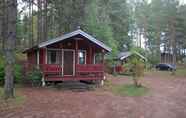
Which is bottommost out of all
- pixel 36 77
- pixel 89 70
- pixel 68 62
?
pixel 36 77

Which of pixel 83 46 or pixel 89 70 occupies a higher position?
pixel 83 46

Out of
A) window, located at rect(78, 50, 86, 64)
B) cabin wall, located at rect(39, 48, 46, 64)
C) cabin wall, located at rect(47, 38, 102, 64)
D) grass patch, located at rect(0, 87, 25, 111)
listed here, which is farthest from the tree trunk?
window, located at rect(78, 50, 86, 64)

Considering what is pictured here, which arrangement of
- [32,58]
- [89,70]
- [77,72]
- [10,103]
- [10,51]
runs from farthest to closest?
[32,58], [89,70], [77,72], [10,51], [10,103]

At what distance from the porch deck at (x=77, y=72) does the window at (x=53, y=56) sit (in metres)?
1.09

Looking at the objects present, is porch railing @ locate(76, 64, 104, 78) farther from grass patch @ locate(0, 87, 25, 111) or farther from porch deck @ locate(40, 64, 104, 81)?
grass patch @ locate(0, 87, 25, 111)

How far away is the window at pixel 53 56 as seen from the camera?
17.7m

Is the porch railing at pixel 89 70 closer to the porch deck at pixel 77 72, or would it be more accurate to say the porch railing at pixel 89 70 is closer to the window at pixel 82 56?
the porch deck at pixel 77 72

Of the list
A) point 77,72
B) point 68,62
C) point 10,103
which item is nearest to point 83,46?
point 68,62

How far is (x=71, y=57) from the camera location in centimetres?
1806

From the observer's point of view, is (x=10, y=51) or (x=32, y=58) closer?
(x=10, y=51)

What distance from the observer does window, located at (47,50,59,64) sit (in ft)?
58.1

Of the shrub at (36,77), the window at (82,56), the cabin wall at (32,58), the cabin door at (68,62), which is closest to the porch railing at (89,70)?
the cabin door at (68,62)

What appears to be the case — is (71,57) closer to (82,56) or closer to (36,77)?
(82,56)

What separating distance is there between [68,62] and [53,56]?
1158 millimetres
